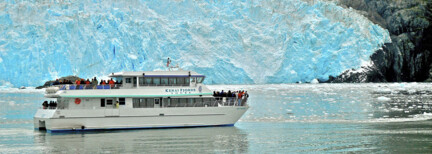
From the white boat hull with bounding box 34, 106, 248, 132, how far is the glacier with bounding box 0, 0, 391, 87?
41.8 meters

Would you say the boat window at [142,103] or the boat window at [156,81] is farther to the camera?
the boat window at [156,81]

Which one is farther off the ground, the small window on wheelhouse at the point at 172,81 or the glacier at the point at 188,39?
the glacier at the point at 188,39

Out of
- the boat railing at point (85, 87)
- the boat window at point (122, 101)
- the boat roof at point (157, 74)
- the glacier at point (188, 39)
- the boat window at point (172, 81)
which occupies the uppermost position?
the glacier at point (188, 39)

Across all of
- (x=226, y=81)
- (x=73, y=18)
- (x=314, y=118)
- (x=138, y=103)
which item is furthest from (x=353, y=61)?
(x=138, y=103)

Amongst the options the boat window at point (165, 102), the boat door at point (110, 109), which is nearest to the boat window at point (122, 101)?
the boat door at point (110, 109)

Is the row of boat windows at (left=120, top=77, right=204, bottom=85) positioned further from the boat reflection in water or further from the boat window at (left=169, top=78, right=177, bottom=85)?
the boat reflection in water

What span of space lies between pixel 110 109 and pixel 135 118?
4.08ft

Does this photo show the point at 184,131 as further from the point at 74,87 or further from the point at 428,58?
the point at 428,58

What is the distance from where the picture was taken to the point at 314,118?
2969cm

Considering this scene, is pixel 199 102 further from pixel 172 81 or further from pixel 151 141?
pixel 151 141

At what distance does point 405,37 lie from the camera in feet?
289

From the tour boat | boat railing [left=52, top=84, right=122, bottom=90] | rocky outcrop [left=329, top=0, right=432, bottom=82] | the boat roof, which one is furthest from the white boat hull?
rocky outcrop [left=329, top=0, right=432, bottom=82]

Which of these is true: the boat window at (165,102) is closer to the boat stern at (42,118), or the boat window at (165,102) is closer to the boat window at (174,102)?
the boat window at (174,102)

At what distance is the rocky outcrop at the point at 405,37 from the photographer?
8781 cm
